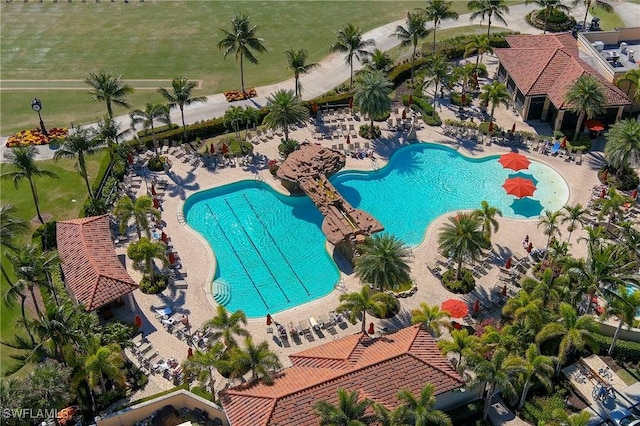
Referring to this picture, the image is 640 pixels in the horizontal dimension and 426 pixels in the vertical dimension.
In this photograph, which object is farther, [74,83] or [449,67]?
[74,83]

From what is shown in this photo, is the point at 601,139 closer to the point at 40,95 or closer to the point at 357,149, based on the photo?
the point at 357,149

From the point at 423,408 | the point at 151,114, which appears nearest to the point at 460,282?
the point at 423,408

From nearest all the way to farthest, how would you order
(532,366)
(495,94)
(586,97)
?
(532,366)
(586,97)
(495,94)

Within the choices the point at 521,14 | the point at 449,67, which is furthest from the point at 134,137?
the point at 521,14

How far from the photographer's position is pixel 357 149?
61500 mm

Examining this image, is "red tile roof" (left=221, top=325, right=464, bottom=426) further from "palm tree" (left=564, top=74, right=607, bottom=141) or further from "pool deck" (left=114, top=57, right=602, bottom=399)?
"palm tree" (left=564, top=74, right=607, bottom=141)

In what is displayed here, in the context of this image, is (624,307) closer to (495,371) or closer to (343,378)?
(495,371)

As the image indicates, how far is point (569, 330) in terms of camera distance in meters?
37.7

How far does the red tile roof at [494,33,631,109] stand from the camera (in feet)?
203

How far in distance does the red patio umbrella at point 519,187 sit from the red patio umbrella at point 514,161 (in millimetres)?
2189

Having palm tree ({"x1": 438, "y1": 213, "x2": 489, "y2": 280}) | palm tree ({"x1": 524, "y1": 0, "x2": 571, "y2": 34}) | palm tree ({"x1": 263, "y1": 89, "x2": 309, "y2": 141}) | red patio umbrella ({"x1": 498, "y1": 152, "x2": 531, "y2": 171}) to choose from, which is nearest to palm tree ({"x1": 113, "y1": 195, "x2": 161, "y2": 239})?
palm tree ({"x1": 263, "y1": 89, "x2": 309, "y2": 141})

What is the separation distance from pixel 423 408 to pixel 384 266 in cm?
1057

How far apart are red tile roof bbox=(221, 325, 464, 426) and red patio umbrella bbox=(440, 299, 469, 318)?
10.4ft

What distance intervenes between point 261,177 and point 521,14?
50.5m
